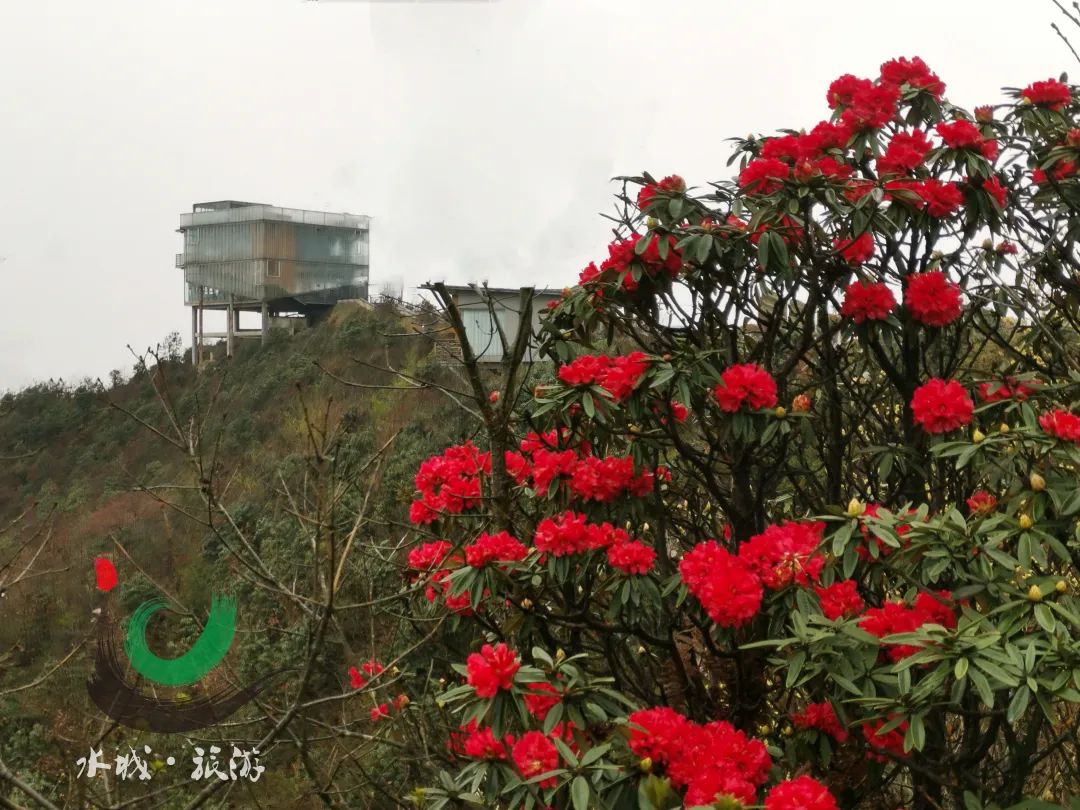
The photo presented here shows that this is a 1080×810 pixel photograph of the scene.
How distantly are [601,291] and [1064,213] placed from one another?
3.84 ft

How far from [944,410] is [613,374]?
667mm

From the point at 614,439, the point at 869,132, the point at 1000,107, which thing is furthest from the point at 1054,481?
the point at 1000,107

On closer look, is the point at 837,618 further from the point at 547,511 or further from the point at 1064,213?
the point at 1064,213

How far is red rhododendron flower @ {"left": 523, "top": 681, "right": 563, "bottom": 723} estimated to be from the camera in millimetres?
1782

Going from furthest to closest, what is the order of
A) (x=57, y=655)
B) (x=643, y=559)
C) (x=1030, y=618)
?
(x=57, y=655) → (x=643, y=559) → (x=1030, y=618)

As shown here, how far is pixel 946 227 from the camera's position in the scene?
250 centimetres

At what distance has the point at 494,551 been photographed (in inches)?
85.6

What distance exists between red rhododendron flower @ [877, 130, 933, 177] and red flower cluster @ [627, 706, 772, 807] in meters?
1.36

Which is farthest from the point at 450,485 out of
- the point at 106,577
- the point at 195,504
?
the point at 195,504

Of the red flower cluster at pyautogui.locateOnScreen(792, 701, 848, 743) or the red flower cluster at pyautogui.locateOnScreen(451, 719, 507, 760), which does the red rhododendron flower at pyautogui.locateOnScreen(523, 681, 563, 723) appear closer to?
the red flower cluster at pyautogui.locateOnScreen(451, 719, 507, 760)

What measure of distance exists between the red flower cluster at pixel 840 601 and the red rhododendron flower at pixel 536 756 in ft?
1.76

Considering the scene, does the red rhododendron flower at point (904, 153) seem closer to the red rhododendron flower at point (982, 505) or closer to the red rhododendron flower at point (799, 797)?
the red rhododendron flower at point (982, 505)

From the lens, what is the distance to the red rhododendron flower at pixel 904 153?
7.94 ft

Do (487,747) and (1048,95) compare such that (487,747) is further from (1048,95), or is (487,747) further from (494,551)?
(1048,95)
